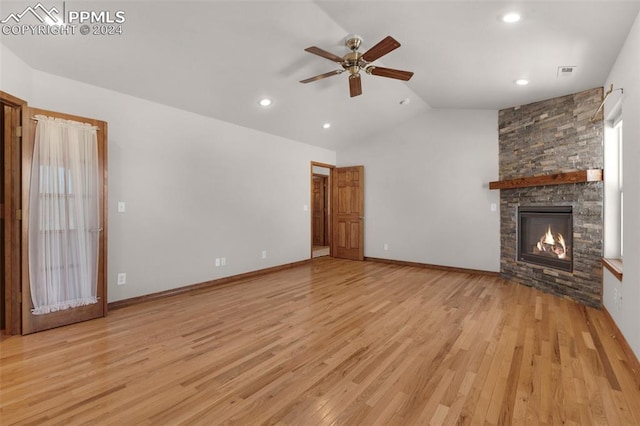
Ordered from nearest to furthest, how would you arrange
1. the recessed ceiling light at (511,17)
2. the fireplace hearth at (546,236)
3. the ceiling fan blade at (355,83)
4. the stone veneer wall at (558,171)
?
the recessed ceiling light at (511,17)
the ceiling fan blade at (355,83)
the stone veneer wall at (558,171)
the fireplace hearth at (546,236)

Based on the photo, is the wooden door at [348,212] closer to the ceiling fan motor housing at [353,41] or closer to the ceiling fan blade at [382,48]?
the ceiling fan motor housing at [353,41]

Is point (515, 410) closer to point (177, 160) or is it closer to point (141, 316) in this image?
point (141, 316)

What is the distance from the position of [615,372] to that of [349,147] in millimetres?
5656

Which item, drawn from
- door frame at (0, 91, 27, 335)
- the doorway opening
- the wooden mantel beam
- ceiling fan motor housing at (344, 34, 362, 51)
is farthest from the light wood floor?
the doorway opening

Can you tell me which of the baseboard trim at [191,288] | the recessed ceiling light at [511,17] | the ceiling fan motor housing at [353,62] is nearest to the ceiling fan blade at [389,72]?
the ceiling fan motor housing at [353,62]

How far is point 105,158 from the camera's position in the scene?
328 centimetres

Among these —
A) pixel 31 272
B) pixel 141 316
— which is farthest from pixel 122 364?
pixel 31 272

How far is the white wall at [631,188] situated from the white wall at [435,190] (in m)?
2.35

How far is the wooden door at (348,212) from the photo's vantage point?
6.77 metres

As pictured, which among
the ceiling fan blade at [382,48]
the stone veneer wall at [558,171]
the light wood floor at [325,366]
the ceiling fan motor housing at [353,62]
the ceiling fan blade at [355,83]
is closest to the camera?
the light wood floor at [325,366]

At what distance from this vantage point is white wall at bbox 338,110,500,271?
208 inches

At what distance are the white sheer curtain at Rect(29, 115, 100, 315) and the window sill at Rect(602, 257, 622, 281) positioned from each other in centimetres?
515

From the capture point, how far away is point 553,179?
404 cm

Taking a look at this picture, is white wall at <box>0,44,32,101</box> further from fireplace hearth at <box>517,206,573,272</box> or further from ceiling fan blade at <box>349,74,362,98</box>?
fireplace hearth at <box>517,206,573,272</box>
